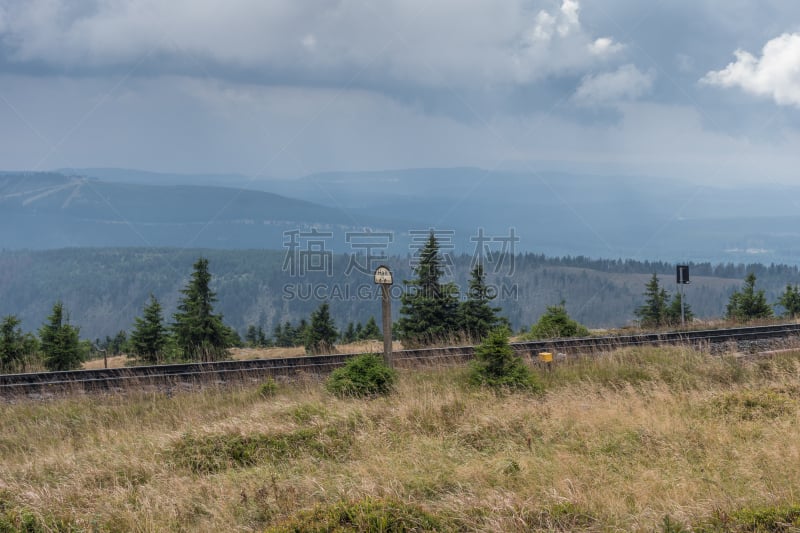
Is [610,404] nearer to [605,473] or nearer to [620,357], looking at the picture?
[605,473]

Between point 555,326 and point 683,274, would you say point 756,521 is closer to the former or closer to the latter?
point 555,326

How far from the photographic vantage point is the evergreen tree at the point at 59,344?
74.2ft

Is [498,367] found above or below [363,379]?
above

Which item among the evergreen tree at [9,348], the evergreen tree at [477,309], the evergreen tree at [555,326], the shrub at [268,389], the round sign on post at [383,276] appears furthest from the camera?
the evergreen tree at [477,309]

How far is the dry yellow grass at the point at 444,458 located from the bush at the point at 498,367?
72cm

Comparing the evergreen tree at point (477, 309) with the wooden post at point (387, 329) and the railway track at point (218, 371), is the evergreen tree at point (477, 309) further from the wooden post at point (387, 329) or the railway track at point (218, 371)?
the wooden post at point (387, 329)

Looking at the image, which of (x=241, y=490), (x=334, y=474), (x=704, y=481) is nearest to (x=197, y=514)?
(x=241, y=490)

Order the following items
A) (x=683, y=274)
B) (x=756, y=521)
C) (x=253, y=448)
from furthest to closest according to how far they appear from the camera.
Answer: (x=683, y=274)
(x=253, y=448)
(x=756, y=521)

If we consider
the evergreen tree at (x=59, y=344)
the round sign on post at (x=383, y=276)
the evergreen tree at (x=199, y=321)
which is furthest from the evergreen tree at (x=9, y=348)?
the round sign on post at (x=383, y=276)

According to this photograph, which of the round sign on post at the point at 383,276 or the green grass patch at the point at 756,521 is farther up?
the round sign on post at the point at 383,276

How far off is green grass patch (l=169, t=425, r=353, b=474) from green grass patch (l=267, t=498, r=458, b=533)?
7.57 ft

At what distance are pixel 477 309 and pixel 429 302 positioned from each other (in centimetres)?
266

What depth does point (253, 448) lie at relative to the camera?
8.48m

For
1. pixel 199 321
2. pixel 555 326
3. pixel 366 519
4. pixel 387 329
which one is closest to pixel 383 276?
pixel 387 329
